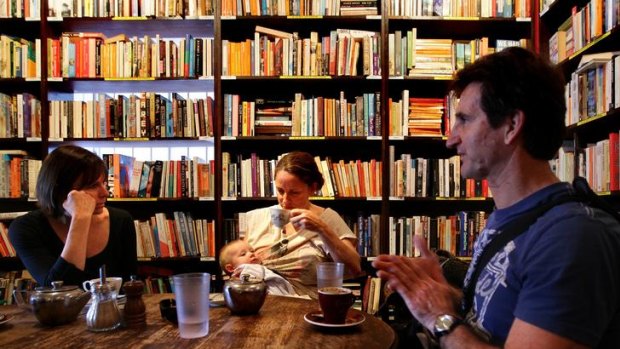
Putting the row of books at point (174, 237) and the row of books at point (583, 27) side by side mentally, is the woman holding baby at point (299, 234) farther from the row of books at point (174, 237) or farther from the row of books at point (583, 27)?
the row of books at point (583, 27)

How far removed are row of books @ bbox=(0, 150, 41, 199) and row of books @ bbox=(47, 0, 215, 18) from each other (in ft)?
3.36

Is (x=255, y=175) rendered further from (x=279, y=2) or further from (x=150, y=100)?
(x=279, y=2)

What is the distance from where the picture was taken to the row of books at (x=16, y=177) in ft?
10.8

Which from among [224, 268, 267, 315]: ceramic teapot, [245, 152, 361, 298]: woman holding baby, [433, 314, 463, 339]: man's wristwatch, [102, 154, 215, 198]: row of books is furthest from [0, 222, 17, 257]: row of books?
[433, 314, 463, 339]: man's wristwatch

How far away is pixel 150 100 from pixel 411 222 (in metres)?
1.99

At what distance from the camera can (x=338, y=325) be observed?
130 centimetres

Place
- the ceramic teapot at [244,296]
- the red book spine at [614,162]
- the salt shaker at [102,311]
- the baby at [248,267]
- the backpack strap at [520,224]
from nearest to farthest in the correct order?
the backpack strap at [520,224]
the salt shaker at [102,311]
the ceramic teapot at [244,296]
the baby at [248,267]
the red book spine at [614,162]

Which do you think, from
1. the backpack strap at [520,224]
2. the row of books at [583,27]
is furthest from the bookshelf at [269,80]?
the backpack strap at [520,224]

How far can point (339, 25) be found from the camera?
346cm

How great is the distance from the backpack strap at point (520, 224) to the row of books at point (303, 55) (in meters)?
2.32

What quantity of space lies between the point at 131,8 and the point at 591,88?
2.90 metres

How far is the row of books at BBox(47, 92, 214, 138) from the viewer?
10.9 ft

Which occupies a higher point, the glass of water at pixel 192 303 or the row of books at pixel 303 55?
the row of books at pixel 303 55

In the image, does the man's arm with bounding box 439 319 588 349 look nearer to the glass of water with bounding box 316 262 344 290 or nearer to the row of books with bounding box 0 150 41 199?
the glass of water with bounding box 316 262 344 290
